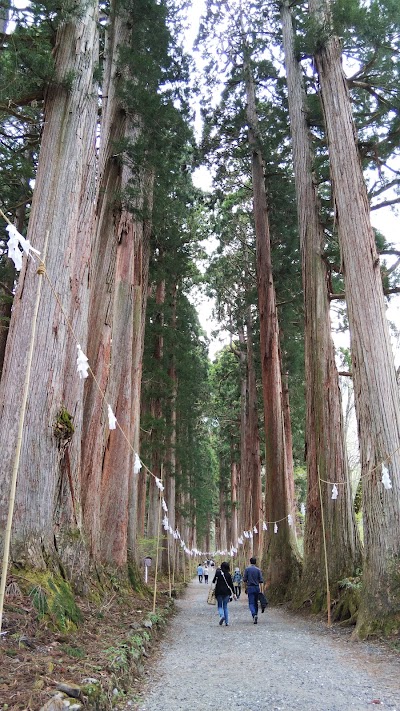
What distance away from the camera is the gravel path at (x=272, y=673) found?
150 inches

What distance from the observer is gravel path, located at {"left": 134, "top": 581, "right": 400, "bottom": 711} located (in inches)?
150

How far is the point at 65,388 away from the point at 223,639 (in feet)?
14.9

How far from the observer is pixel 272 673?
4.79 meters

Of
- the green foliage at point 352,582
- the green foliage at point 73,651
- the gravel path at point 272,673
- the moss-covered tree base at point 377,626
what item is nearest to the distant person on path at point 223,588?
the gravel path at point 272,673

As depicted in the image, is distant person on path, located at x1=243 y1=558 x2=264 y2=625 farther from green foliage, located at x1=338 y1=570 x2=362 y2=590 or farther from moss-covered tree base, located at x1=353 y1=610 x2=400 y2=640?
moss-covered tree base, located at x1=353 y1=610 x2=400 y2=640

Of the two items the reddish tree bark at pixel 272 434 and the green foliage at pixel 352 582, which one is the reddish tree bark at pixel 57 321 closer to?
the green foliage at pixel 352 582

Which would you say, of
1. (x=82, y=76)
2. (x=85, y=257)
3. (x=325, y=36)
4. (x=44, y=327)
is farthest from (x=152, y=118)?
(x=44, y=327)

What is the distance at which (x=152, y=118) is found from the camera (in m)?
8.65

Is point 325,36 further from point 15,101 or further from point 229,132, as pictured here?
point 229,132

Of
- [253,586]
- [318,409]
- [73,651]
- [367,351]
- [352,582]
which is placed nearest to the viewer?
[73,651]

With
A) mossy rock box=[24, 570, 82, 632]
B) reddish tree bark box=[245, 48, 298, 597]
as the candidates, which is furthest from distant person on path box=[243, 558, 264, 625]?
mossy rock box=[24, 570, 82, 632]

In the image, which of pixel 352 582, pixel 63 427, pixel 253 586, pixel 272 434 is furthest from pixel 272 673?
pixel 272 434

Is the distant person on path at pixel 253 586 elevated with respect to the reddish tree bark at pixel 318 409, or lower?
lower

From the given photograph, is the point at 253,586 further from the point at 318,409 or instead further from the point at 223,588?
the point at 318,409
